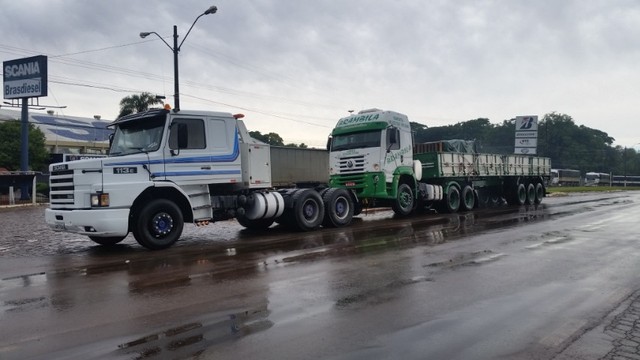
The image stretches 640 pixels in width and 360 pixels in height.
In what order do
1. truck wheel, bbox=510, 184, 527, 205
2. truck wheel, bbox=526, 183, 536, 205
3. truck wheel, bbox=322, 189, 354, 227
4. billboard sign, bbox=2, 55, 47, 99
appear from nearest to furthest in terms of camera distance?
truck wheel, bbox=322, 189, 354, 227 < truck wheel, bbox=510, 184, 527, 205 < truck wheel, bbox=526, 183, 536, 205 < billboard sign, bbox=2, 55, 47, 99

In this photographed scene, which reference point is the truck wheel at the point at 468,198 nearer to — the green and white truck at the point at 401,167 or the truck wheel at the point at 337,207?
the green and white truck at the point at 401,167

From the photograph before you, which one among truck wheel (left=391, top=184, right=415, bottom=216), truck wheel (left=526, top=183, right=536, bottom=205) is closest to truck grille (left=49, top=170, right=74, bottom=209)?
truck wheel (left=391, top=184, right=415, bottom=216)

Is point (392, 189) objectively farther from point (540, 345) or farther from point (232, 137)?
point (540, 345)

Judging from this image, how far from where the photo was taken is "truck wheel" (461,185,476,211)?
19784 millimetres

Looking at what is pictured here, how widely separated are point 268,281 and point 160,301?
1.56 m

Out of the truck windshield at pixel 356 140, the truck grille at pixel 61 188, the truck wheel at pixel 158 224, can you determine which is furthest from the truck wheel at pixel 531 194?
the truck grille at pixel 61 188

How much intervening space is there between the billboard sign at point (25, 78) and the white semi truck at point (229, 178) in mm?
24551

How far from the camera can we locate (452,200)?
19.3 metres

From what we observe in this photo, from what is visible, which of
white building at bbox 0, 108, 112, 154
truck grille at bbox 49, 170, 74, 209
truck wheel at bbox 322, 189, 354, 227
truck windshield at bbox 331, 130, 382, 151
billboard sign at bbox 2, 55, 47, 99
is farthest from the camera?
white building at bbox 0, 108, 112, 154

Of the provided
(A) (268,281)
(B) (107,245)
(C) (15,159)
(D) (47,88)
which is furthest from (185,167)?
(C) (15,159)

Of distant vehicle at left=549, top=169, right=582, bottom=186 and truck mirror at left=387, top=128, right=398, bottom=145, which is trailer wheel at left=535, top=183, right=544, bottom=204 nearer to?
truck mirror at left=387, top=128, right=398, bottom=145

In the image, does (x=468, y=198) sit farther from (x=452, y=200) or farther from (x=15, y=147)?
(x=15, y=147)

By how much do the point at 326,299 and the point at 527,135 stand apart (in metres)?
37.9

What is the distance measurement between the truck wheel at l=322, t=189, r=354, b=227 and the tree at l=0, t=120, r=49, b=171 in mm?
36650
